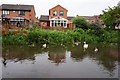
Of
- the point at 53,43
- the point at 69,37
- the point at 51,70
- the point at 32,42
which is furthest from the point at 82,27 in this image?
the point at 51,70

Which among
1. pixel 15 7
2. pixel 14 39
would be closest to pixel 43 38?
pixel 14 39

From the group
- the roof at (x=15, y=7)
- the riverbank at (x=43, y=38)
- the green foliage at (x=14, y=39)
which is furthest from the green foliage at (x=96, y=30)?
the roof at (x=15, y=7)

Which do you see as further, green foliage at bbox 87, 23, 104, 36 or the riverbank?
green foliage at bbox 87, 23, 104, 36

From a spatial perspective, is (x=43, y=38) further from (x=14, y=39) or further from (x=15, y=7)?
(x=15, y=7)

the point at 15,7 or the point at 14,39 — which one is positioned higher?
the point at 15,7

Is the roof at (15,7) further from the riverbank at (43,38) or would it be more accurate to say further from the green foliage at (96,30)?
the riverbank at (43,38)

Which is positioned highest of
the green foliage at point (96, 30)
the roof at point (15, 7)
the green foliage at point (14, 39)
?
the roof at point (15, 7)

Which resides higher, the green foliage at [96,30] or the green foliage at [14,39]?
the green foliage at [96,30]

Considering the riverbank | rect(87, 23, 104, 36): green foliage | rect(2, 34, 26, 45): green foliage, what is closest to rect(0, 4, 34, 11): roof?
rect(87, 23, 104, 36): green foliage

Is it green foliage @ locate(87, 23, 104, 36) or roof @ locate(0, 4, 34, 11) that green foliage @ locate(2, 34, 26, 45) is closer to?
green foliage @ locate(87, 23, 104, 36)

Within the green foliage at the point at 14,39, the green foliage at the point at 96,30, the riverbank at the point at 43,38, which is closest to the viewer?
the green foliage at the point at 14,39

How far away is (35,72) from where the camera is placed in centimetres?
562

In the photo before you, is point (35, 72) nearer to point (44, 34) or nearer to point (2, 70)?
point (2, 70)

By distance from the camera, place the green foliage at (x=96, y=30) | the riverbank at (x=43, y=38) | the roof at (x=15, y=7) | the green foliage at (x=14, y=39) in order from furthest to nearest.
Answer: the roof at (x=15, y=7) < the green foliage at (x=96, y=30) < the riverbank at (x=43, y=38) < the green foliage at (x=14, y=39)
